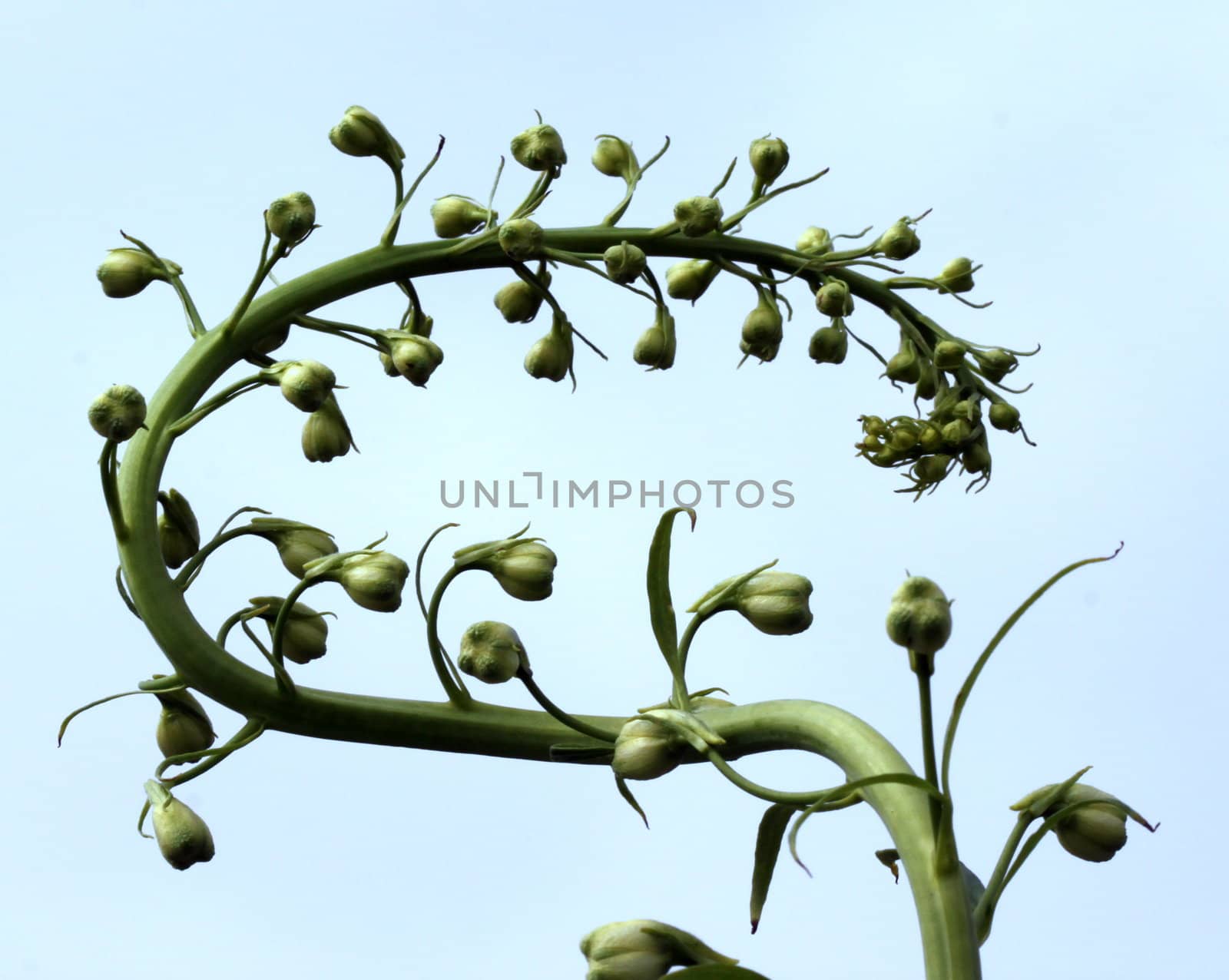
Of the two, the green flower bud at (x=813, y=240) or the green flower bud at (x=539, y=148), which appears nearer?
the green flower bud at (x=539, y=148)

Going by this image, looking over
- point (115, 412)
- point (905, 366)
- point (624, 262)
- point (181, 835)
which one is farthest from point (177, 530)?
point (905, 366)

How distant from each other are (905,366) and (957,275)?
5.8 inches

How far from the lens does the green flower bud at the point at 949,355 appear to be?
170 centimetres

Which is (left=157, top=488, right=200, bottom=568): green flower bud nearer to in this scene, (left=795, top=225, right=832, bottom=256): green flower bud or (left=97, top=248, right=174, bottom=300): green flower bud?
(left=97, top=248, right=174, bottom=300): green flower bud

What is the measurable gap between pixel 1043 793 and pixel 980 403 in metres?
0.68

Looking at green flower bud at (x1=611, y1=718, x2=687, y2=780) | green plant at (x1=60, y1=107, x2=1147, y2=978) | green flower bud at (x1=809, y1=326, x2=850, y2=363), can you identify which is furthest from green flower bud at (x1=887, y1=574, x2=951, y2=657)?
green flower bud at (x1=809, y1=326, x2=850, y2=363)

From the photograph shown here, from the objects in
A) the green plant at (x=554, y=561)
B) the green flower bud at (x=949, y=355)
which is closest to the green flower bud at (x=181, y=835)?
the green plant at (x=554, y=561)

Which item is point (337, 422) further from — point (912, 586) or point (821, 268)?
point (912, 586)

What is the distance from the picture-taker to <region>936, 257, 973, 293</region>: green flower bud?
176cm

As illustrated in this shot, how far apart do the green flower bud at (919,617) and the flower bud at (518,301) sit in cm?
74

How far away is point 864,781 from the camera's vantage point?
1055mm

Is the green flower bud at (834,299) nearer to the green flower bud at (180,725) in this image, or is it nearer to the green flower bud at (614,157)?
the green flower bud at (614,157)

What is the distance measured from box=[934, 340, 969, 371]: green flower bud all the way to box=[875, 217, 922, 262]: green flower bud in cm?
12

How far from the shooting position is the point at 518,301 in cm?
161
